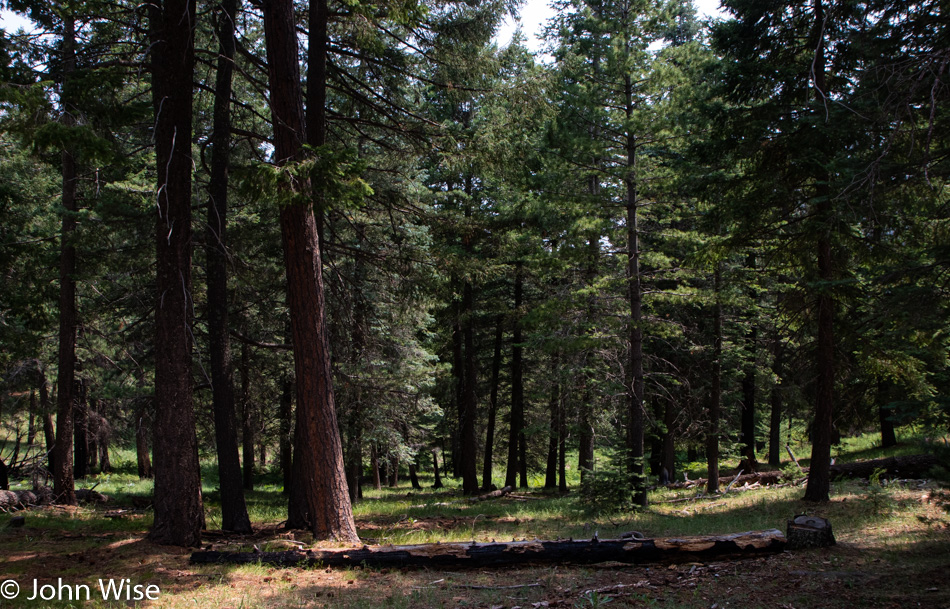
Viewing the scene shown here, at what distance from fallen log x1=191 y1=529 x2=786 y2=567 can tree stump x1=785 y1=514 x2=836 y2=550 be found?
28 cm

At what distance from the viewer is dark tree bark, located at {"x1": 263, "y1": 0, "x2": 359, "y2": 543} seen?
25.9 ft

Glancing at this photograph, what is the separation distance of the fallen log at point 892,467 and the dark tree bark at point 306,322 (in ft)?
46.3

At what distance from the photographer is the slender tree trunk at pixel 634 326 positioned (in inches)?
558

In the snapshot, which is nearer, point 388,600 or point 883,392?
point 388,600

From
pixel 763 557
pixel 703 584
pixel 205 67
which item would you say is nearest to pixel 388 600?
pixel 703 584

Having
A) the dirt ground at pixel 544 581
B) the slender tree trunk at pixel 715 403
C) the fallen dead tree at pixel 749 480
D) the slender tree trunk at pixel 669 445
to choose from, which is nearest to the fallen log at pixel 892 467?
the fallen dead tree at pixel 749 480

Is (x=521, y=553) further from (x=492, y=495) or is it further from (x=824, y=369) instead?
(x=492, y=495)

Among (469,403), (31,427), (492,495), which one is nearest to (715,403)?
(469,403)

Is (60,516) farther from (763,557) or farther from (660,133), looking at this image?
(660,133)

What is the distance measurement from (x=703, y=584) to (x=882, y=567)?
85.2 inches

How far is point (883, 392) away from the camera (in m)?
12.2

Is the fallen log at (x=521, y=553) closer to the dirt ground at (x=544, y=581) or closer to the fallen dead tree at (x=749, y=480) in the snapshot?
the dirt ground at (x=544, y=581)

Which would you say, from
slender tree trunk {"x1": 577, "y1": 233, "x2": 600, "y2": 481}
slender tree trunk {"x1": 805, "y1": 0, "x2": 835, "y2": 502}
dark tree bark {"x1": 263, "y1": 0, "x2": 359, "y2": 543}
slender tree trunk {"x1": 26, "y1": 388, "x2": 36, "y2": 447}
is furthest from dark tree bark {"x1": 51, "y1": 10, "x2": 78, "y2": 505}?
slender tree trunk {"x1": 805, "y1": 0, "x2": 835, "y2": 502}

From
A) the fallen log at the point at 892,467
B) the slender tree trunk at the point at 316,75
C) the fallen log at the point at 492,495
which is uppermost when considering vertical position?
the slender tree trunk at the point at 316,75
